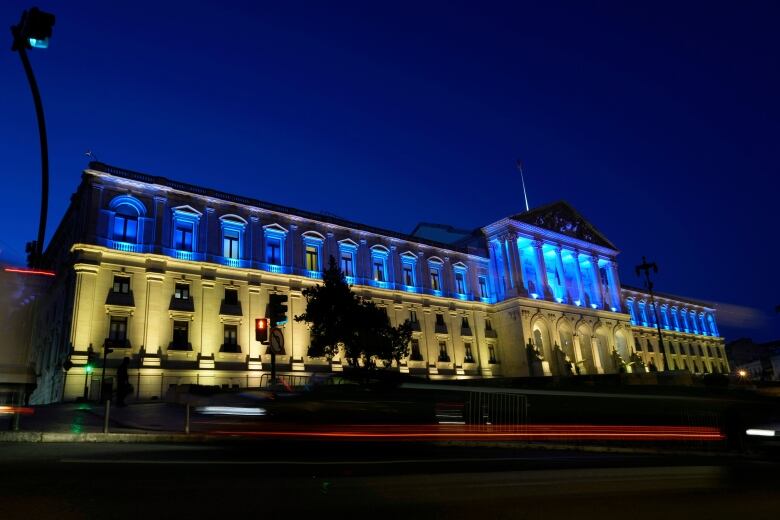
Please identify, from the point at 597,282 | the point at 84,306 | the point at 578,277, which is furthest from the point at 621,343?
the point at 84,306

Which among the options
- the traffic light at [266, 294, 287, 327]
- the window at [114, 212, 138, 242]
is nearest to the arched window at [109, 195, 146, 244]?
the window at [114, 212, 138, 242]

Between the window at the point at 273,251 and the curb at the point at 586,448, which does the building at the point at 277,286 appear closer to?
the window at the point at 273,251

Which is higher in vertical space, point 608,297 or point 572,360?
point 608,297

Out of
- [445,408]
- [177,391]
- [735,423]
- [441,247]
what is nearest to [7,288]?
[445,408]

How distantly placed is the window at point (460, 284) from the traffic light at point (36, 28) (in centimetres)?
4585

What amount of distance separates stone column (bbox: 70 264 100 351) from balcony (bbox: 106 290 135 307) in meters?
0.59

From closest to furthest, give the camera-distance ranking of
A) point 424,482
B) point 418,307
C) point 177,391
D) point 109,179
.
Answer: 1. point 424,482
2. point 177,391
3. point 109,179
4. point 418,307

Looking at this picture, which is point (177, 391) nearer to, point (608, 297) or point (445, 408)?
point (445, 408)

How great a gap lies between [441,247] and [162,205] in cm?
2639

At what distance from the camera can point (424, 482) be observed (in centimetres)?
692

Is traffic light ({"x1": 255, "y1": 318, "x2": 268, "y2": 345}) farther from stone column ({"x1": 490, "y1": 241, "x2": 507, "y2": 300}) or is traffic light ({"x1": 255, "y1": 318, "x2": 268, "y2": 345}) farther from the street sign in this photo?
stone column ({"x1": 490, "y1": 241, "x2": 507, "y2": 300})

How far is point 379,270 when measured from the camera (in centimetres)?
4666

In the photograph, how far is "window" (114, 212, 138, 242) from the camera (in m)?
33.5

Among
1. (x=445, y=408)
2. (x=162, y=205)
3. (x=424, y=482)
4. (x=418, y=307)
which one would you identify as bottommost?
(x=424, y=482)
